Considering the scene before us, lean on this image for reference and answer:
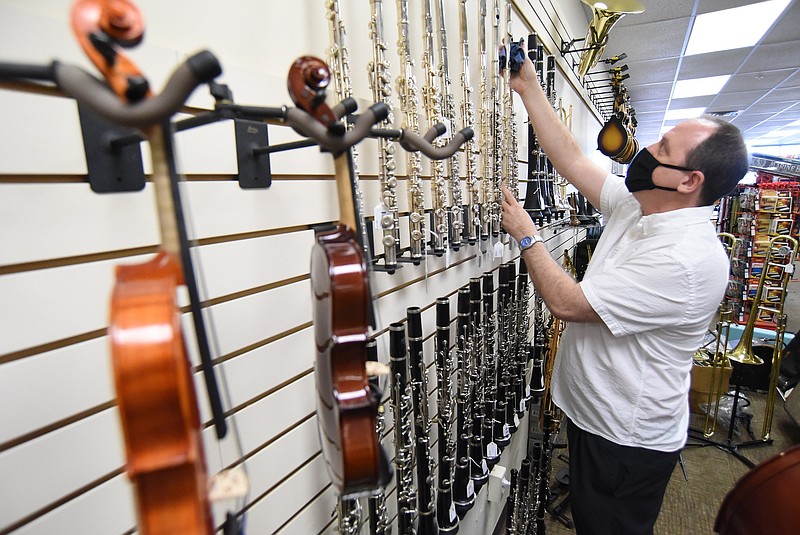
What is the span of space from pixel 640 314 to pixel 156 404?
55.8 inches

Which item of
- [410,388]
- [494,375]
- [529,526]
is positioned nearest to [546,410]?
[529,526]

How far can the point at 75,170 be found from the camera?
58 centimetres

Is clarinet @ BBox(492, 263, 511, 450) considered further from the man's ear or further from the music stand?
the music stand

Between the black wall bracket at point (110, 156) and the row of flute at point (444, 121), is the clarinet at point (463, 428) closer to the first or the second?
the row of flute at point (444, 121)

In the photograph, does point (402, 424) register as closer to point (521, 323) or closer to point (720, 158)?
point (521, 323)

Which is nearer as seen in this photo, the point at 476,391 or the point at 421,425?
the point at 421,425

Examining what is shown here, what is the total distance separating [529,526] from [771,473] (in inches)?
60.0

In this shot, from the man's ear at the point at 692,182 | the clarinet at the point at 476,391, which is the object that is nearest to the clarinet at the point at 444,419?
the clarinet at the point at 476,391

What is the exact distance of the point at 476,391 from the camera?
1623 mm

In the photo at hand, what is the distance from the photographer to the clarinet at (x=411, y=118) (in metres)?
1.13

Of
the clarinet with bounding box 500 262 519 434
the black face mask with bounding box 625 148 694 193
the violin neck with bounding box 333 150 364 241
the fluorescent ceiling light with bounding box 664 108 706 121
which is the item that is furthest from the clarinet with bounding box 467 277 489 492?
the fluorescent ceiling light with bounding box 664 108 706 121

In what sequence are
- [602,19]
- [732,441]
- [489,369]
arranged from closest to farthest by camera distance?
1. [489,369]
2. [602,19]
3. [732,441]

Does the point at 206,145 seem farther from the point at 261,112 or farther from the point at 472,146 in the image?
the point at 472,146

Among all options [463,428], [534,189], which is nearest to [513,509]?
[463,428]
